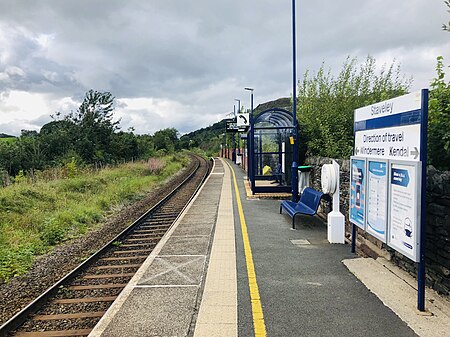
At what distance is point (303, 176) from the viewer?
12.6 m

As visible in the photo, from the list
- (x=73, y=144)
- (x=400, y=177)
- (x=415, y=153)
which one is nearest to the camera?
(x=415, y=153)

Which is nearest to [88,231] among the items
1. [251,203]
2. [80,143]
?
[251,203]

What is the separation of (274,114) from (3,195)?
9950 millimetres

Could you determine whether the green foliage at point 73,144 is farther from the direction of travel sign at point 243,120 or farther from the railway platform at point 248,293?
the railway platform at point 248,293

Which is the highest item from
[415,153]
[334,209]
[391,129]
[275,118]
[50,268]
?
[275,118]

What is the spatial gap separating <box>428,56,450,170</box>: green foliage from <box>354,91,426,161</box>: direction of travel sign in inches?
30.4

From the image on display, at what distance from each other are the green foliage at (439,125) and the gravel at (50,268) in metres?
5.35

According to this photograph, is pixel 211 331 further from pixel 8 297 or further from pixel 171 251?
pixel 8 297

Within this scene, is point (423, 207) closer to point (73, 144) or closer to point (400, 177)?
point (400, 177)

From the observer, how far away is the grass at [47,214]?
792 centimetres

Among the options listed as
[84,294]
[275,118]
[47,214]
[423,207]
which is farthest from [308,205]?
[47,214]

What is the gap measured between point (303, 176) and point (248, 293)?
8137mm

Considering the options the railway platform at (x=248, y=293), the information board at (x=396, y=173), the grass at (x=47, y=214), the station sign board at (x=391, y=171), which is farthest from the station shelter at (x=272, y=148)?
the information board at (x=396, y=173)

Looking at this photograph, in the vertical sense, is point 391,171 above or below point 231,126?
below
